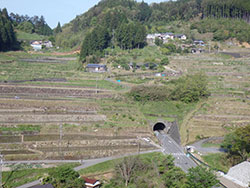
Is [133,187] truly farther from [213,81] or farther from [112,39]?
[112,39]

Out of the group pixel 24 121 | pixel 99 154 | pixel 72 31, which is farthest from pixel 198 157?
pixel 72 31

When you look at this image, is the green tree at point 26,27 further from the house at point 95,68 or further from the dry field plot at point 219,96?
the dry field plot at point 219,96

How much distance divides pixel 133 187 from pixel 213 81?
29547 millimetres

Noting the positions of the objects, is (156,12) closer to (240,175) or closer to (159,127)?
(159,127)

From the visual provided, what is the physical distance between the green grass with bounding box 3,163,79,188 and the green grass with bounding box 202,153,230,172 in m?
14.7

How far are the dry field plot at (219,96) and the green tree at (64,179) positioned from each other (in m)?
14.7

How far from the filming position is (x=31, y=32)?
87.8 m

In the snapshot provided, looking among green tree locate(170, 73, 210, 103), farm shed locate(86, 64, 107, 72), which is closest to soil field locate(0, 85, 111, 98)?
green tree locate(170, 73, 210, 103)

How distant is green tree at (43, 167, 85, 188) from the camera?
78.8ft

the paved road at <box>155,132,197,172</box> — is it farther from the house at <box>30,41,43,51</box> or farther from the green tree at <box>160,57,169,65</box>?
the house at <box>30,41,43,51</box>

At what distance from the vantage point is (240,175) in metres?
27.1

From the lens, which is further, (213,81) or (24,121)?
(213,81)

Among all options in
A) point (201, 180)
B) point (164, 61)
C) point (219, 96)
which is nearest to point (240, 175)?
point (201, 180)

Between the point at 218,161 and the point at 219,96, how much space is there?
50.7 feet
